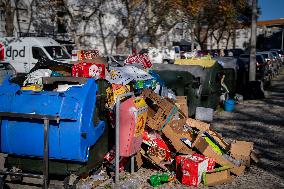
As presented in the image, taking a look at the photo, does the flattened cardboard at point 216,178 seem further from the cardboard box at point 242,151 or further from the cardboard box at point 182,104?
the cardboard box at point 182,104

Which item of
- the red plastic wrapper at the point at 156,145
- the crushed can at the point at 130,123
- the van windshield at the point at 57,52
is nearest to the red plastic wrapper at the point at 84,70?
the crushed can at the point at 130,123

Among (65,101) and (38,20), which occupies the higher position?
(38,20)

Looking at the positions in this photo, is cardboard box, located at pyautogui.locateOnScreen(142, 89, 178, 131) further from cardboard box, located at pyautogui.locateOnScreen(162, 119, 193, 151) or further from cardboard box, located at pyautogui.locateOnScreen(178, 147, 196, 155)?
cardboard box, located at pyautogui.locateOnScreen(178, 147, 196, 155)

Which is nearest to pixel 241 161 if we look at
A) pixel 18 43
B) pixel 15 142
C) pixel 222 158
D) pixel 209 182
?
pixel 222 158

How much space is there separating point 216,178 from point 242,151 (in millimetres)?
Result: 1138

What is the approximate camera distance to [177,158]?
5.90 meters

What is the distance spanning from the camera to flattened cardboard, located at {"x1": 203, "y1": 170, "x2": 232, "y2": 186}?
5613 mm

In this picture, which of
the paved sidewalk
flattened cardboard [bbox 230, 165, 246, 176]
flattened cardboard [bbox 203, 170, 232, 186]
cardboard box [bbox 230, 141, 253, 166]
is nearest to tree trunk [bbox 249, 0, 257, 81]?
the paved sidewalk

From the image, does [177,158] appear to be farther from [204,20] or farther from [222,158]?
[204,20]

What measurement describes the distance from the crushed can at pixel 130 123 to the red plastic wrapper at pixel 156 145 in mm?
653

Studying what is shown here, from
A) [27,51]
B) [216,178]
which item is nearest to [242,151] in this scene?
[216,178]

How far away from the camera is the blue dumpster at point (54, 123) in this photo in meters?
4.75

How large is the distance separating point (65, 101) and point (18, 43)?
15583 millimetres

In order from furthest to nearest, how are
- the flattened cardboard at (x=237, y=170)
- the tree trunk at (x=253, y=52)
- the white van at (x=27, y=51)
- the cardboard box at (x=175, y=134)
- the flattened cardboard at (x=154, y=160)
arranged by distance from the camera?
1. the white van at (x=27, y=51)
2. the tree trunk at (x=253, y=52)
3. the cardboard box at (x=175, y=134)
4. the flattened cardboard at (x=154, y=160)
5. the flattened cardboard at (x=237, y=170)
